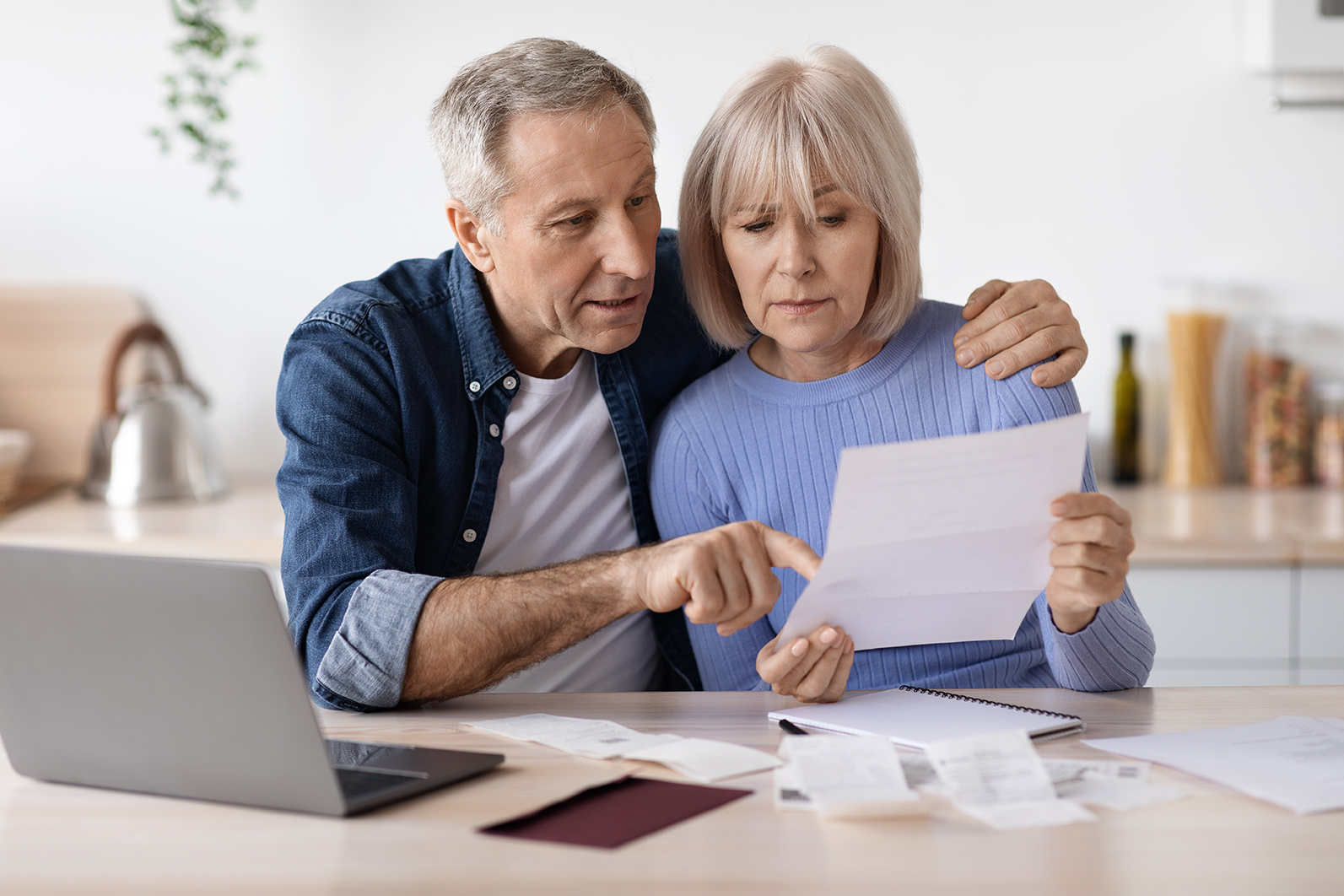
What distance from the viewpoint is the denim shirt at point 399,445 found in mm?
1182

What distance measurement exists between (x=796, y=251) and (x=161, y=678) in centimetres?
77

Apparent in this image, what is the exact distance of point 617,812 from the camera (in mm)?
867

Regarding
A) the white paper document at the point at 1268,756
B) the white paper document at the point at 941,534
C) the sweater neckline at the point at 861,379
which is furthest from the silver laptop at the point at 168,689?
the sweater neckline at the point at 861,379

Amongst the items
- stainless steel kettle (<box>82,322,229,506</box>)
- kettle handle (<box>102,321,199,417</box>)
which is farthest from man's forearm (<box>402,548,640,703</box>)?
kettle handle (<box>102,321,199,417</box>)

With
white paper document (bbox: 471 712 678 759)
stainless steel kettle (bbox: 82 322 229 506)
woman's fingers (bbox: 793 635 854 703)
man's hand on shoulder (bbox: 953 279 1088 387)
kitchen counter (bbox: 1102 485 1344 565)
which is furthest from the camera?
stainless steel kettle (bbox: 82 322 229 506)

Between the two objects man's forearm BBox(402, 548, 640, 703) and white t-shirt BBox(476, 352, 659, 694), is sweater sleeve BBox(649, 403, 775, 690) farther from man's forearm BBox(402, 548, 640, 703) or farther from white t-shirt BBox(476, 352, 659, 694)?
man's forearm BBox(402, 548, 640, 703)

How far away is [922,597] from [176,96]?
6.58 feet

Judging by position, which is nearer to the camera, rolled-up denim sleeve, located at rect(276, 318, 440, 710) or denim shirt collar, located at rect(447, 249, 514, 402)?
rolled-up denim sleeve, located at rect(276, 318, 440, 710)

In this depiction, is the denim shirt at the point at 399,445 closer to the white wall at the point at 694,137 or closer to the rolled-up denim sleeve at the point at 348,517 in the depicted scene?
the rolled-up denim sleeve at the point at 348,517

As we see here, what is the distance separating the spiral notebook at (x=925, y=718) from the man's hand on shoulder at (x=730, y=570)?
0.11m

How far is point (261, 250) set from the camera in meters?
2.59

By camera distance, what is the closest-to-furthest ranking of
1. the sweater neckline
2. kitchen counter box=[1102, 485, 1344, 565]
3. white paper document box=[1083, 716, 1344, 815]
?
white paper document box=[1083, 716, 1344, 815], the sweater neckline, kitchen counter box=[1102, 485, 1344, 565]

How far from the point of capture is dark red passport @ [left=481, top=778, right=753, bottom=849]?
32.6 inches

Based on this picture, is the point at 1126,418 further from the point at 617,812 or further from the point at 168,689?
the point at 168,689
